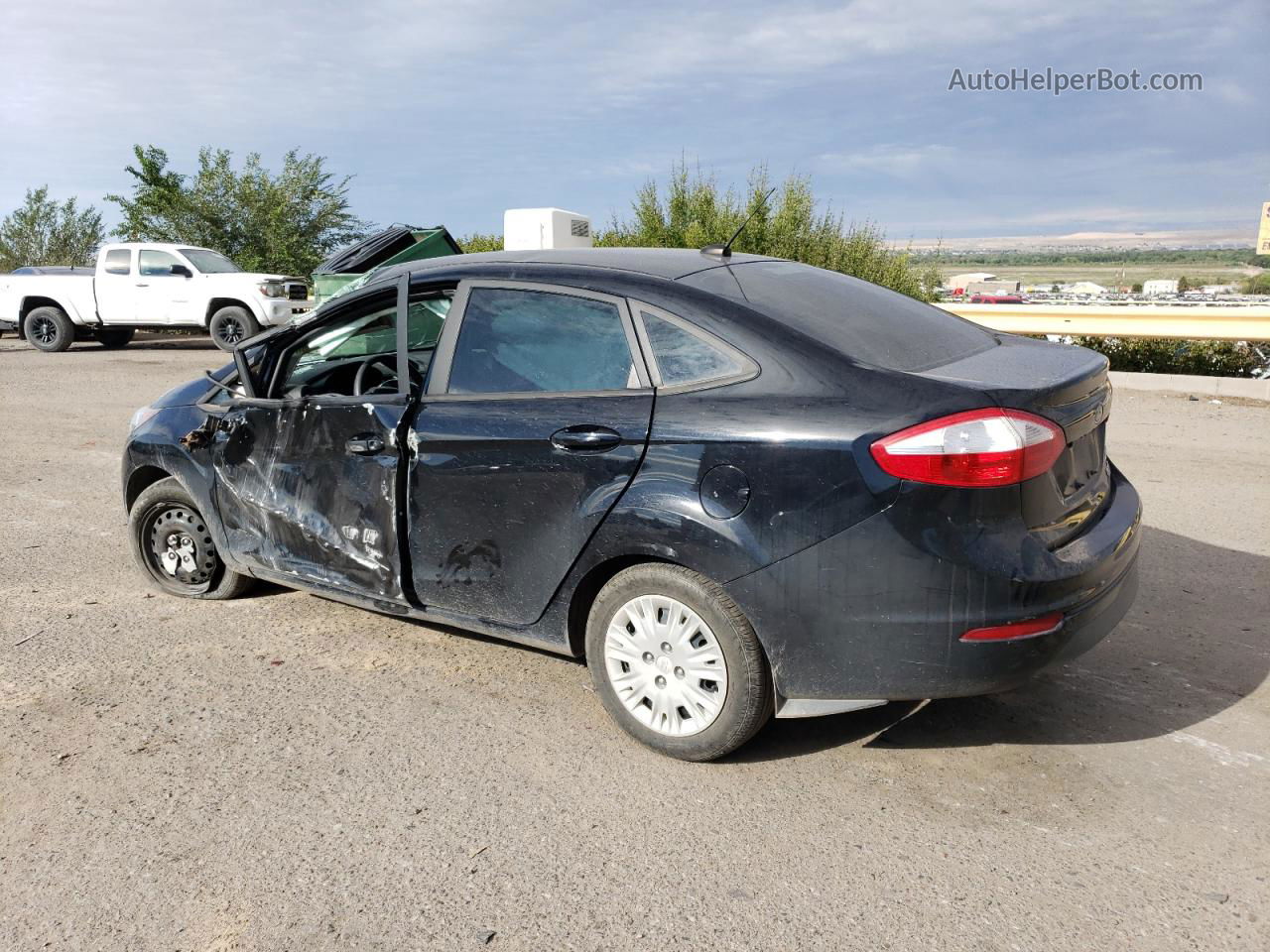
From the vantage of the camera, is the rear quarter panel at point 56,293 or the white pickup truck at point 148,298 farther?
the rear quarter panel at point 56,293

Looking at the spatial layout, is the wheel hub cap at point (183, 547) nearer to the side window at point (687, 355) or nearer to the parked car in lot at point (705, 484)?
the parked car in lot at point (705, 484)

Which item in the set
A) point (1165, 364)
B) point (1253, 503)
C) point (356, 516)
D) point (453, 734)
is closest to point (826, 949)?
point (453, 734)

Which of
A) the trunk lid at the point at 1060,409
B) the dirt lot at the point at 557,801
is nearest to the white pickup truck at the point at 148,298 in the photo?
the dirt lot at the point at 557,801

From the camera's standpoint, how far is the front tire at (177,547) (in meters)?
5.19

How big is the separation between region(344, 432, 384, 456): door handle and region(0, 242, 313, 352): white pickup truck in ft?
51.1

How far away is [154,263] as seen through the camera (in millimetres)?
19062

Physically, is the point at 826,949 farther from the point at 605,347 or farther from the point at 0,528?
the point at 0,528

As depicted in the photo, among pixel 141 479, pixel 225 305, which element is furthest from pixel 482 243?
pixel 141 479

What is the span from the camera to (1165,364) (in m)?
14.2

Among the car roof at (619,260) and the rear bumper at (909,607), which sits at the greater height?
the car roof at (619,260)

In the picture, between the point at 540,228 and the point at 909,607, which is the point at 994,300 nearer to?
the point at 540,228

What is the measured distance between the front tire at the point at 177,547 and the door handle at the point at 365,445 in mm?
1350

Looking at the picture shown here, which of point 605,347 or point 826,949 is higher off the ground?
point 605,347

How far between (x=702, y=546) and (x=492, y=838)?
108cm
